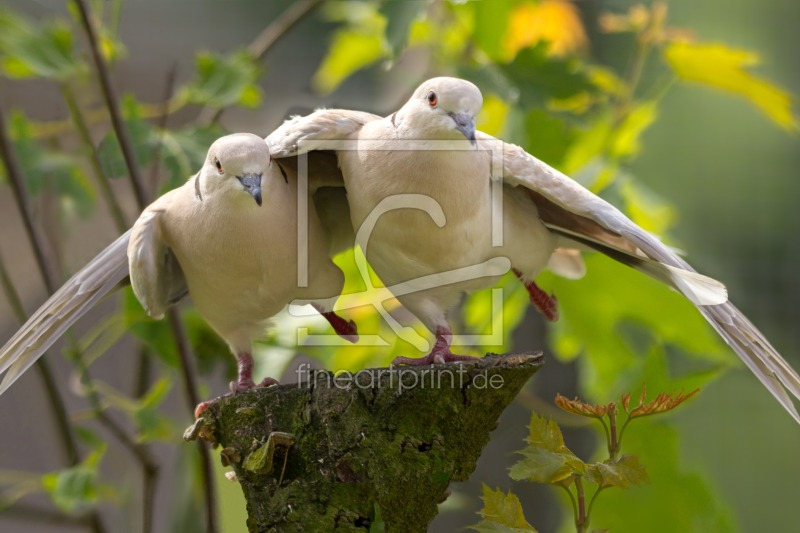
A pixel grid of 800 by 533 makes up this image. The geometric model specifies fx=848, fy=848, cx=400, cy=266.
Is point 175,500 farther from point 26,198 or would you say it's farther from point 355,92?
point 355,92

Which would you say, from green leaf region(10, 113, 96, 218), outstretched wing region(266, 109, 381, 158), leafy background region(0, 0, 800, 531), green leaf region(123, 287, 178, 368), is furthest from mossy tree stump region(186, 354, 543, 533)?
green leaf region(10, 113, 96, 218)

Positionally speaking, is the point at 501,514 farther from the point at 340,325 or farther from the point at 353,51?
the point at 353,51

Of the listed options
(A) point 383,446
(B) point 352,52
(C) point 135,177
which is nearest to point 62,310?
(C) point 135,177

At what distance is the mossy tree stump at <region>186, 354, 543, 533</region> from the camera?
103 centimetres

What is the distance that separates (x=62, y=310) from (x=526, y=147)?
2.97 ft

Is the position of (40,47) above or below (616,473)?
above

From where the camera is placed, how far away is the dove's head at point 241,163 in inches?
44.1

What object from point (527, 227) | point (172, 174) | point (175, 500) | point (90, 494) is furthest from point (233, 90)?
point (175, 500)

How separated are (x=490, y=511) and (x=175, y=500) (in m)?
1.24

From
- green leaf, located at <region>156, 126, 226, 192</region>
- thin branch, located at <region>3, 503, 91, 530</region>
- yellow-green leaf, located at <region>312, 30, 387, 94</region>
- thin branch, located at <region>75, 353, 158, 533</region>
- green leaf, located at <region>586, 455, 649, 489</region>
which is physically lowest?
thin branch, located at <region>3, 503, 91, 530</region>

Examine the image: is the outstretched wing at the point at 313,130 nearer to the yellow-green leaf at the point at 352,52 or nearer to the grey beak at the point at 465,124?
the grey beak at the point at 465,124

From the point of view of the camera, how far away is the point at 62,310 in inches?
49.0

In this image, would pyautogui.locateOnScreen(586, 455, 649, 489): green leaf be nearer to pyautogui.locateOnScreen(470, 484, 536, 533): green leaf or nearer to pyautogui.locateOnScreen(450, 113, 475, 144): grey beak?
pyautogui.locateOnScreen(470, 484, 536, 533): green leaf

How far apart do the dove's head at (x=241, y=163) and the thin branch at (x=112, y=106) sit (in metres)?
0.48
